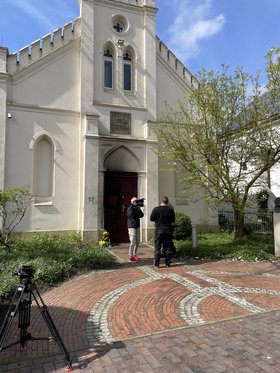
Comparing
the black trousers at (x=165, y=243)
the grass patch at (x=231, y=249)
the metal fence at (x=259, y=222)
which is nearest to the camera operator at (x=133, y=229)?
the black trousers at (x=165, y=243)

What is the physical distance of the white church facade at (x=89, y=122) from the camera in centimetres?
1170

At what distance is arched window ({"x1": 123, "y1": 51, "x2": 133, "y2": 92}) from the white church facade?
0.05 meters

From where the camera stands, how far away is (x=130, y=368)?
11.4ft

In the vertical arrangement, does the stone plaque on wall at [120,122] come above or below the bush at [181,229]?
above

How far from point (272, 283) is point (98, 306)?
401cm

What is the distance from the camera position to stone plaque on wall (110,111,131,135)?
12.9 meters

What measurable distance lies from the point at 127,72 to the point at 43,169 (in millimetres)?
5789

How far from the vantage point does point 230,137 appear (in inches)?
392

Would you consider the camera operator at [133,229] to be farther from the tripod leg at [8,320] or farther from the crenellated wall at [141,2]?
the crenellated wall at [141,2]

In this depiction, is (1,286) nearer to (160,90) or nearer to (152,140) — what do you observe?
(152,140)

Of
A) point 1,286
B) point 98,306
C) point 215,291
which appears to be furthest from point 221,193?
point 1,286

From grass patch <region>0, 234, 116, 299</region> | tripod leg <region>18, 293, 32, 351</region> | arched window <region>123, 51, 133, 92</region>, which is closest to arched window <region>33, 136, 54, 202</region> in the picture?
grass patch <region>0, 234, 116, 299</region>

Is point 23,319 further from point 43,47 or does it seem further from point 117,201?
point 43,47

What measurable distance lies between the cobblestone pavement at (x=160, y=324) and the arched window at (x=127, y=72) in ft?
29.3
